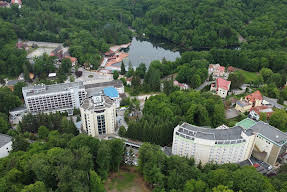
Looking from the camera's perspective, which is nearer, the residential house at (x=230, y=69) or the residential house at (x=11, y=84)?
→ the residential house at (x=11, y=84)

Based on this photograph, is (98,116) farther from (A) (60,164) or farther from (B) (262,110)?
(B) (262,110)

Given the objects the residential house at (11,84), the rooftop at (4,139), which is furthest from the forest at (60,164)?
the residential house at (11,84)

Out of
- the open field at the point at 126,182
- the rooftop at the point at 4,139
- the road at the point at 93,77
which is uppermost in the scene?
the rooftop at the point at 4,139

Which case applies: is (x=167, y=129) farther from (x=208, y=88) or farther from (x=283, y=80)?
(x=283, y=80)

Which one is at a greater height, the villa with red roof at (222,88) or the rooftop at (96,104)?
the rooftop at (96,104)

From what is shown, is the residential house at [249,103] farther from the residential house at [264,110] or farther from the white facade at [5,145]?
the white facade at [5,145]

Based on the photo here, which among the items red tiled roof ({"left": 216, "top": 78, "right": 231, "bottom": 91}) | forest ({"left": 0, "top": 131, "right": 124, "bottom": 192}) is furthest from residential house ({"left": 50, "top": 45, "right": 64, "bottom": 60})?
red tiled roof ({"left": 216, "top": 78, "right": 231, "bottom": 91})

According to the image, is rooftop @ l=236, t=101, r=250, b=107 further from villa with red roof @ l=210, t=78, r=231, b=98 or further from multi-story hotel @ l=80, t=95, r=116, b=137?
multi-story hotel @ l=80, t=95, r=116, b=137
